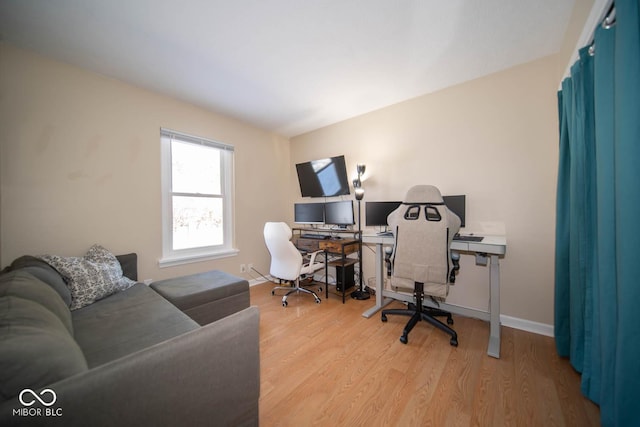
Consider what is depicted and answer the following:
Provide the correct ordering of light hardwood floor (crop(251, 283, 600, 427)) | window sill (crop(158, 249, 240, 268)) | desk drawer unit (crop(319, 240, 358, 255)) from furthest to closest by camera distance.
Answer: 1. desk drawer unit (crop(319, 240, 358, 255))
2. window sill (crop(158, 249, 240, 268))
3. light hardwood floor (crop(251, 283, 600, 427))

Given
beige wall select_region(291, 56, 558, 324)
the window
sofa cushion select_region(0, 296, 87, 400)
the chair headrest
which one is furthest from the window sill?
the chair headrest

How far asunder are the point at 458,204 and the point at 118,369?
2809 millimetres

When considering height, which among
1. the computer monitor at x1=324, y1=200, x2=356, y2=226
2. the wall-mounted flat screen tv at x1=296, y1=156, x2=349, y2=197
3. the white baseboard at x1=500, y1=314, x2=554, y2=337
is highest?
the wall-mounted flat screen tv at x1=296, y1=156, x2=349, y2=197

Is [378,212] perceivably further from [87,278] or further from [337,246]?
[87,278]

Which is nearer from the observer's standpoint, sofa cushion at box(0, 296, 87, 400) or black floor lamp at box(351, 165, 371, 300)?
sofa cushion at box(0, 296, 87, 400)

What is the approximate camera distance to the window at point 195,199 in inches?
110

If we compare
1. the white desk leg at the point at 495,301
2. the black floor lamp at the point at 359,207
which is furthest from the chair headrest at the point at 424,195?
the black floor lamp at the point at 359,207

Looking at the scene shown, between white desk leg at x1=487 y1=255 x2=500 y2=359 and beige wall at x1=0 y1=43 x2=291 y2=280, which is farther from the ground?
beige wall at x1=0 y1=43 x2=291 y2=280

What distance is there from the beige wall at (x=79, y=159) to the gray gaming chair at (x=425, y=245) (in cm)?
259

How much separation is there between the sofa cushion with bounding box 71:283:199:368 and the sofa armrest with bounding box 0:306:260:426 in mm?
606

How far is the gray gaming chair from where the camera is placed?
190 cm

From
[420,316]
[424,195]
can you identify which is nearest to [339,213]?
[424,195]

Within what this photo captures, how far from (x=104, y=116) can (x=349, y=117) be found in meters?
2.96

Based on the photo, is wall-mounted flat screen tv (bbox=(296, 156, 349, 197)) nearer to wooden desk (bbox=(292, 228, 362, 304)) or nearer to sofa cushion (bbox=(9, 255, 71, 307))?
wooden desk (bbox=(292, 228, 362, 304))
